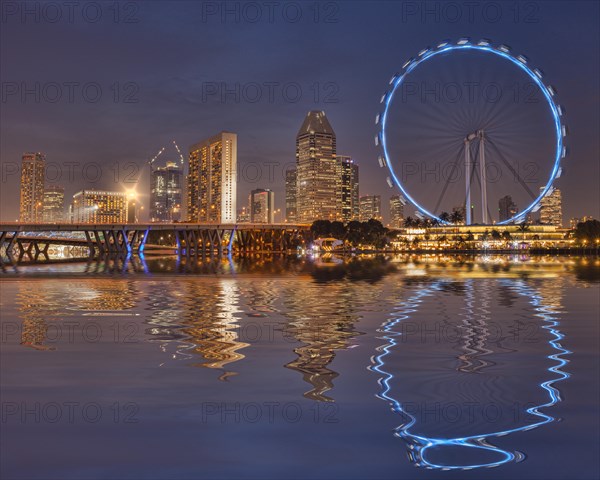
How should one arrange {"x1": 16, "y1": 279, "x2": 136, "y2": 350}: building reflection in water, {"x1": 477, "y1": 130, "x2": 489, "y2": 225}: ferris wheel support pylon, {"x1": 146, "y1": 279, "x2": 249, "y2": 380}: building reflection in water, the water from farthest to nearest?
{"x1": 477, "y1": 130, "x2": 489, "y2": 225}: ferris wheel support pylon → {"x1": 16, "y1": 279, "x2": 136, "y2": 350}: building reflection in water → {"x1": 146, "y1": 279, "x2": 249, "y2": 380}: building reflection in water → the water

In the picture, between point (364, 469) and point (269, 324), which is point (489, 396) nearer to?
point (364, 469)

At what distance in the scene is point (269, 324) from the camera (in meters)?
18.5

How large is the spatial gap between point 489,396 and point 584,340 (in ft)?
23.8

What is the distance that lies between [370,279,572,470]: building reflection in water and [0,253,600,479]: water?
36mm

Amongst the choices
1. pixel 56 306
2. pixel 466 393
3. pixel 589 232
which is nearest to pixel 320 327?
pixel 466 393

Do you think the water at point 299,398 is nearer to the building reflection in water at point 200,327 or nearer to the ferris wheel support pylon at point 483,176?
the building reflection in water at point 200,327

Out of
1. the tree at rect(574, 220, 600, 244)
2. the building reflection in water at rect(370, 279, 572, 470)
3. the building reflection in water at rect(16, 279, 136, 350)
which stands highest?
the tree at rect(574, 220, 600, 244)

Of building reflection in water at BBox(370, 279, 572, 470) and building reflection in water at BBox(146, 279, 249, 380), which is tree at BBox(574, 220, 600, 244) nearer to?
building reflection in water at BBox(370, 279, 572, 470)

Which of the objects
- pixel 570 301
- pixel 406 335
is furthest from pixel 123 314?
pixel 570 301

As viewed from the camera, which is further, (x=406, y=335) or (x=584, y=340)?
(x=406, y=335)

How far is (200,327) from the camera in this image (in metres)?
17.6

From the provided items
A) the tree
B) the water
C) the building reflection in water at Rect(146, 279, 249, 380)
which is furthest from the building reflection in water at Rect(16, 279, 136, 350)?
the tree

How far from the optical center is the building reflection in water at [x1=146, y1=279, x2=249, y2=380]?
13.0m

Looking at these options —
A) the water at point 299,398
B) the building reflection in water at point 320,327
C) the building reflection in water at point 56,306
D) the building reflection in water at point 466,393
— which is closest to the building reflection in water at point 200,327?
the water at point 299,398
